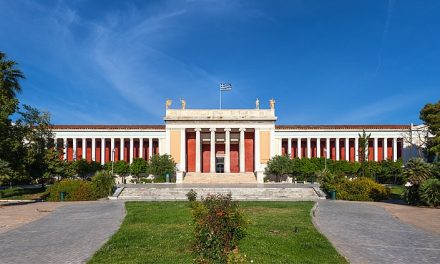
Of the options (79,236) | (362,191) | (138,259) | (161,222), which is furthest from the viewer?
(362,191)

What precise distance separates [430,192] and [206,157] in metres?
43.5

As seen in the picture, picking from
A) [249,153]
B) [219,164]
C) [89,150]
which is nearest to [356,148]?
[249,153]

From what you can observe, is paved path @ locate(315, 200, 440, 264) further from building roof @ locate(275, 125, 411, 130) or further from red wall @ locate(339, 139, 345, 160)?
red wall @ locate(339, 139, 345, 160)

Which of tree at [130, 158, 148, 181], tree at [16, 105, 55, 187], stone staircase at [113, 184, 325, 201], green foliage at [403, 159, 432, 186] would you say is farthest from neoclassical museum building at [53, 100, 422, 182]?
green foliage at [403, 159, 432, 186]

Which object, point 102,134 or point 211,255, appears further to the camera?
point 102,134

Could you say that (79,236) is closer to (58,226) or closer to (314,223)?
(58,226)

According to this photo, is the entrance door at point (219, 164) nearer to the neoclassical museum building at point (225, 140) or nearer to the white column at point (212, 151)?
the neoclassical museum building at point (225, 140)

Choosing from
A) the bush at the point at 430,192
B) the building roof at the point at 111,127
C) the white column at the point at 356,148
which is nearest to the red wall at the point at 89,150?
the building roof at the point at 111,127

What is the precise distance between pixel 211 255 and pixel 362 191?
27961 millimetres

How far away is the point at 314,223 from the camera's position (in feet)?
61.3

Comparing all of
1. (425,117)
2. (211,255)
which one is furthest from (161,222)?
(425,117)

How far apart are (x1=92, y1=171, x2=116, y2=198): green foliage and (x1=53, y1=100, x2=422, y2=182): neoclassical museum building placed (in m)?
21.2

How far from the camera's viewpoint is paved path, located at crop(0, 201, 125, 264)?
12.0 meters

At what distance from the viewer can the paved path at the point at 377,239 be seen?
12.1 meters
